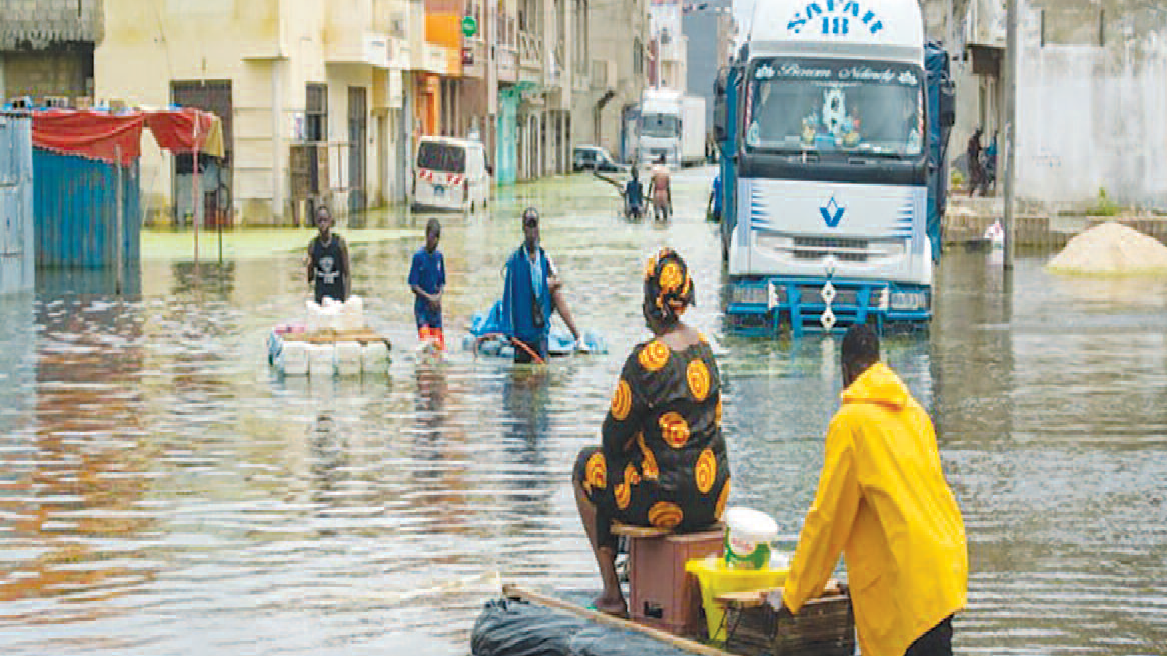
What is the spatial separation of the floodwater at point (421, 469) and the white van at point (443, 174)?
27.7 metres

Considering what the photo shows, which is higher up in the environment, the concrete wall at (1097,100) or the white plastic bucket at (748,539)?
the concrete wall at (1097,100)

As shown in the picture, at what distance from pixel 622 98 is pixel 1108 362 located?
102154mm

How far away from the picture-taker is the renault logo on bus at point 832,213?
2467 cm

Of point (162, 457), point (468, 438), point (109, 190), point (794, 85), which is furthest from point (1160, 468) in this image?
point (109, 190)

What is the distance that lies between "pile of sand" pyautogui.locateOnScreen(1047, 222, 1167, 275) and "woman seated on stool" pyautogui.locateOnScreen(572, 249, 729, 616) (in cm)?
2682

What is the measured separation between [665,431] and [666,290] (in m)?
0.58

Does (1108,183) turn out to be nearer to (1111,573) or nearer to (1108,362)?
(1108,362)

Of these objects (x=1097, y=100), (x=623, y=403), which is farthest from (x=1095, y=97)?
(x=623, y=403)

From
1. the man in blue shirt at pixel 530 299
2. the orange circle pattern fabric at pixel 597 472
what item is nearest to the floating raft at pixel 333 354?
the man in blue shirt at pixel 530 299

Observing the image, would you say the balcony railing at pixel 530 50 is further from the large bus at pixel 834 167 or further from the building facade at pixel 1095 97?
the large bus at pixel 834 167

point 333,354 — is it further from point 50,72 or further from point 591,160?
point 591,160

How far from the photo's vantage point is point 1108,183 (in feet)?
150

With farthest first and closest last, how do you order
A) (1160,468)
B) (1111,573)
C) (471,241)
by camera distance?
(471,241) < (1160,468) < (1111,573)

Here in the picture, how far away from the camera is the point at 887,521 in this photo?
24.4ft
